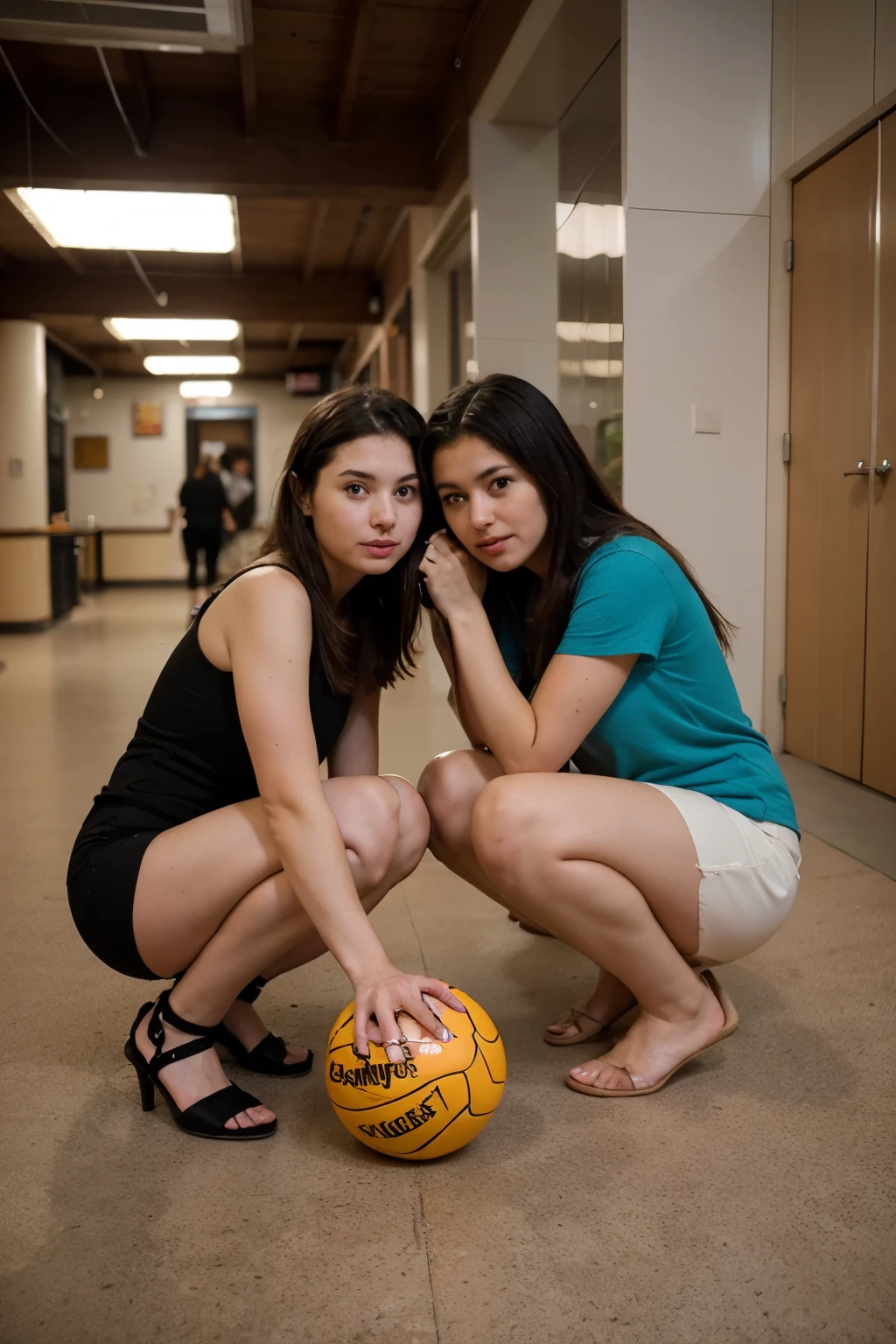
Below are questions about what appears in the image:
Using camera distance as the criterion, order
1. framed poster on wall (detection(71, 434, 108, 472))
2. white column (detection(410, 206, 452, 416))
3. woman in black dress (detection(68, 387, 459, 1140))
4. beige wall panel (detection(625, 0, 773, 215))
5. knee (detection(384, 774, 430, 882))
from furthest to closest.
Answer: framed poster on wall (detection(71, 434, 108, 472))
white column (detection(410, 206, 452, 416))
beige wall panel (detection(625, 0, 773, 215))
knee (detection(384, 774, 430, 882))
woman in black dress (detection(68, 387, 459, 1140))

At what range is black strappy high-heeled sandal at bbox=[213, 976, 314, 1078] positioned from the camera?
1688 millimetres

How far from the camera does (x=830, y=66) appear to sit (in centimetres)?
335

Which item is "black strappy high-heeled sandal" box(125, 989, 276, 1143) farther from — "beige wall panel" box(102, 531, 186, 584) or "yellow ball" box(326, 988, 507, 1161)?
"beige wall panel" box(102, 531, 186, 584)

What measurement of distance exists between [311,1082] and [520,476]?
1.00m

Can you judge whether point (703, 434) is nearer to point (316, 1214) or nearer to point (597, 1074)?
point (597, 1074)

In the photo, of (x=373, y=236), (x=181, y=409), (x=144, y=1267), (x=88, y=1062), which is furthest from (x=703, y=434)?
(x=181, y=409)

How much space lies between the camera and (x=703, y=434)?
3.68 metres

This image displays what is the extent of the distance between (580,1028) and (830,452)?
2.39 m

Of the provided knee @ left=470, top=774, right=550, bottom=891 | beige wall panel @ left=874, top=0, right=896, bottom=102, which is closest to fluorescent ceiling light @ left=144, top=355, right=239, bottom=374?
beige wall panel @ left=874, top=0, right=896, bottom=102

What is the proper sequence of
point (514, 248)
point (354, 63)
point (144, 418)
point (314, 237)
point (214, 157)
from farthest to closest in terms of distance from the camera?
point (144, 418), point (314, 237), point (214, 157), point (514, 248), point (354, 63)

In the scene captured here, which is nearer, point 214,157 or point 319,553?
point 319,553

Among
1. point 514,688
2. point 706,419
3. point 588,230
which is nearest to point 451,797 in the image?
point 514,688

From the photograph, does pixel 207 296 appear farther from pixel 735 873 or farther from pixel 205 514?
pixel 735 873

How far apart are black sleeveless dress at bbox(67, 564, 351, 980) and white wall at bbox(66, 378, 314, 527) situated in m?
14.2
